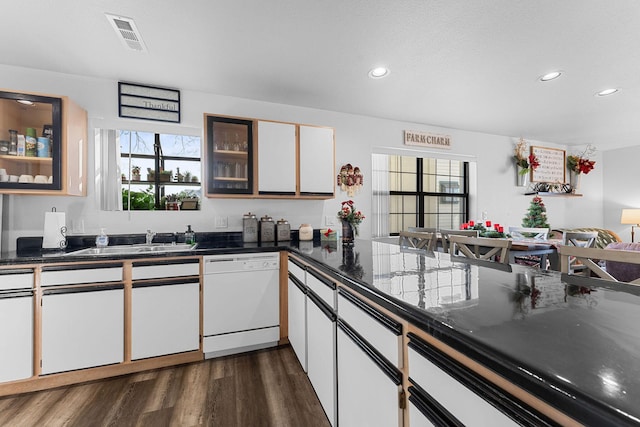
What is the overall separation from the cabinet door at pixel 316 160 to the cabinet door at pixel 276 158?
0.11 m

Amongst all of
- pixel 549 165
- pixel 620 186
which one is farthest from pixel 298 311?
pixel 620 186

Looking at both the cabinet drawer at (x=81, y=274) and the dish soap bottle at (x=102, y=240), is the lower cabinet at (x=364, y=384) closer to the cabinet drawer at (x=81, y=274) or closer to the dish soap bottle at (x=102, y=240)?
the cabinet drawer at (x=81, y=274)

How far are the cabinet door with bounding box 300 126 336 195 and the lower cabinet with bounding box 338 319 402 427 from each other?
Result: 1823 millimetres

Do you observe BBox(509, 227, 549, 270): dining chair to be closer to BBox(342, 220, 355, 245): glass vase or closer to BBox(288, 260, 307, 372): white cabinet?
BBox(342, 220, 355, 245): glass vase

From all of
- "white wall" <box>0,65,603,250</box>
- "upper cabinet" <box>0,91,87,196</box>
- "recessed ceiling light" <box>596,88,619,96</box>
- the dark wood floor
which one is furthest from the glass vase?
"recessed ceiling light" <box>596,88,619,96</box>

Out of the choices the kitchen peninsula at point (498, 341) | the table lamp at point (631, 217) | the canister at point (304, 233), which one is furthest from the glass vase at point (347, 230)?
the table lamp at point (631, 217)

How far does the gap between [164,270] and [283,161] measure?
1.44 meters

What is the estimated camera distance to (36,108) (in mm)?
2256

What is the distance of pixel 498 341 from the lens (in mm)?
595

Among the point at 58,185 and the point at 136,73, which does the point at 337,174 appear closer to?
the point at 136,73

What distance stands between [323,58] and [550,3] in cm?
145

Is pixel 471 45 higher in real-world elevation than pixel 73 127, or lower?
higher

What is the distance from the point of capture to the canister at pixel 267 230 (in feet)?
9.61

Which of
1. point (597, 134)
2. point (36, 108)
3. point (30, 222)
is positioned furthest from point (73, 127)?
point (597, 134)
